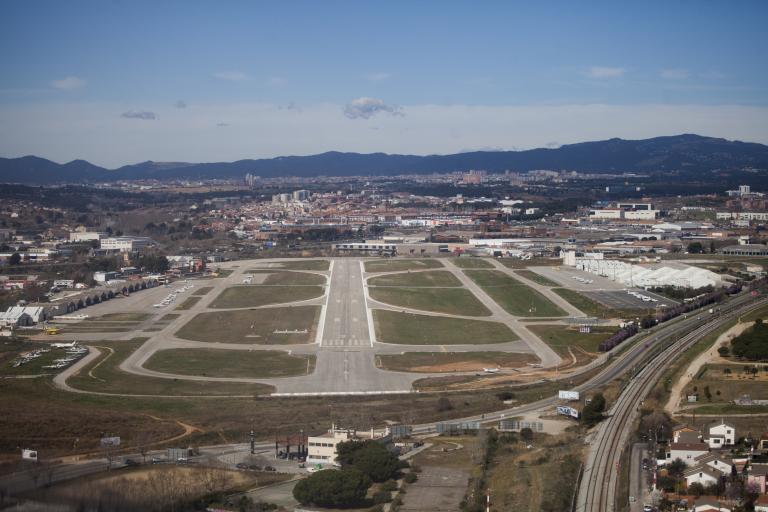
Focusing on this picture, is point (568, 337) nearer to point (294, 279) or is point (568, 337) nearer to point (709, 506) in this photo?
point (709, 506)

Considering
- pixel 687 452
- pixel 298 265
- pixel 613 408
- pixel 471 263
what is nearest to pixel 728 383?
pixel 613 408

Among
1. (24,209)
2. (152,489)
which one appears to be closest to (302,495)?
(152,489)

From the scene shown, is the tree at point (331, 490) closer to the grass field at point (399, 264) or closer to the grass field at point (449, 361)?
the grass field at point (449, 361)

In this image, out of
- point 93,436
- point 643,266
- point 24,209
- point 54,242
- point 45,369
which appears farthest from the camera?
point 24,209

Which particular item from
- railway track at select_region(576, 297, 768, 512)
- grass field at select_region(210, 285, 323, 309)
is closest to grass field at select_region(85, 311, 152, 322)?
grass field at select_region(210, 285, 323, 309)

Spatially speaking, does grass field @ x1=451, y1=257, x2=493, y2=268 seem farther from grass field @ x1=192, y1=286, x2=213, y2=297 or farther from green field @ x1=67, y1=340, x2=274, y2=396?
green field @ x1=67, y1=340, x2=274, y2=396

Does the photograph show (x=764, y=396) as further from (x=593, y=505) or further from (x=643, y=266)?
(x=643, y=266)
